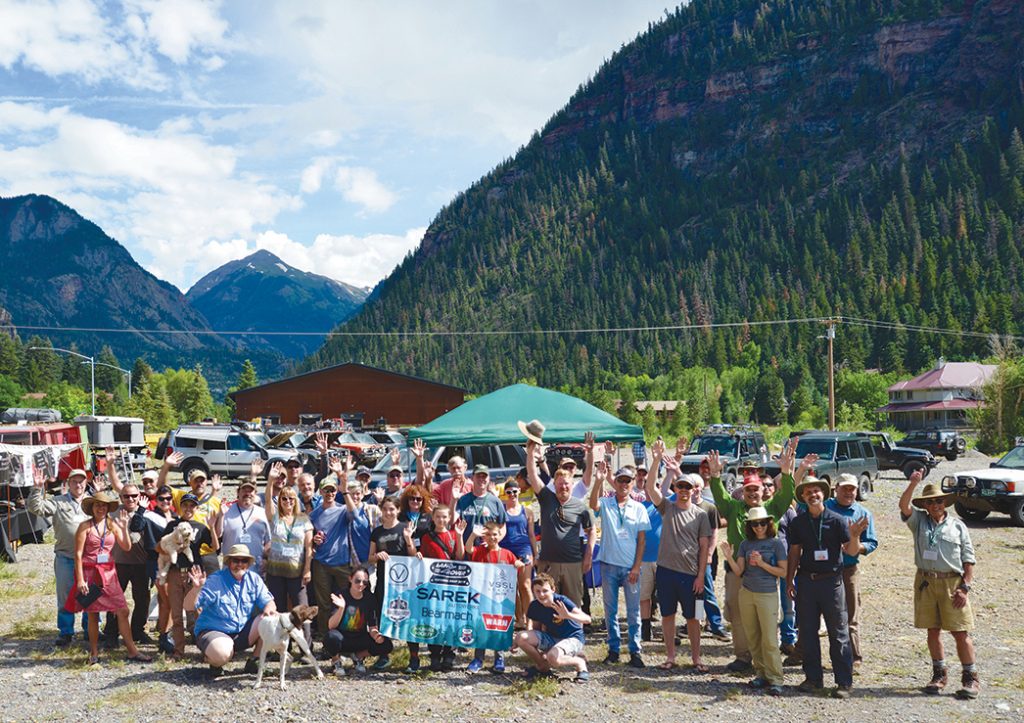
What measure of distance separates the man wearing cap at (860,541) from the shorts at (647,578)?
6.70 ft

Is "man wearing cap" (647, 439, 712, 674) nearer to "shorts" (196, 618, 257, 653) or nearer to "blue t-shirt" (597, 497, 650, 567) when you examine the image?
"blue t-shirt" (597, 497, 650, 567)

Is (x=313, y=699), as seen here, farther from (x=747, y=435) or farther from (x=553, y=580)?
(x=747, y=435)

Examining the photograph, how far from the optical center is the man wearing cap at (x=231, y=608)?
8.36 metres

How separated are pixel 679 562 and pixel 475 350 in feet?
619

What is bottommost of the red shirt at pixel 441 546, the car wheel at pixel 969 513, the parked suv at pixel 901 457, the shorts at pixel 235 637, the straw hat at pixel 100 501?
the car wheel at pixel 969 513

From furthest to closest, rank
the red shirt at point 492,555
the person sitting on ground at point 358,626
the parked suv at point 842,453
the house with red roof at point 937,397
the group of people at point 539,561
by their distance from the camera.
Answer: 1. the house with red roof at point 937,397
2. the parked suv at point 842,453
3. the red shirt at point 492,555
4. the person sitting on ground at point 358,626
5. the group of people at point 539,561

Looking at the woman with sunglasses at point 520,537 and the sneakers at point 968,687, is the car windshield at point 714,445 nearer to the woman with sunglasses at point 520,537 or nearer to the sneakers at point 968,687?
the woman with sunglasses at point 520,537

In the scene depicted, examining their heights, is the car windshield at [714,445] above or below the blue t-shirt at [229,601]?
above

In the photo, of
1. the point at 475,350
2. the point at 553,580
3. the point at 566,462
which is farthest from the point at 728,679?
the point at 475,350

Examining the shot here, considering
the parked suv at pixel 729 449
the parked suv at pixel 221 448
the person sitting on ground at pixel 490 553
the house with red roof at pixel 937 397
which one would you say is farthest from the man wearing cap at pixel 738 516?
the house with red roof at pixel 937 397

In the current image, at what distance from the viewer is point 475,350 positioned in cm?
19700

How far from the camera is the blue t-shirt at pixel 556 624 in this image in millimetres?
8539

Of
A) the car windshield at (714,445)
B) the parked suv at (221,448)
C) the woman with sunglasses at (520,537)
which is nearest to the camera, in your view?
the woman with sunglasses at (520,537)

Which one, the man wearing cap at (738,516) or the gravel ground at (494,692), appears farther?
the man wearing cap at (738,516)
